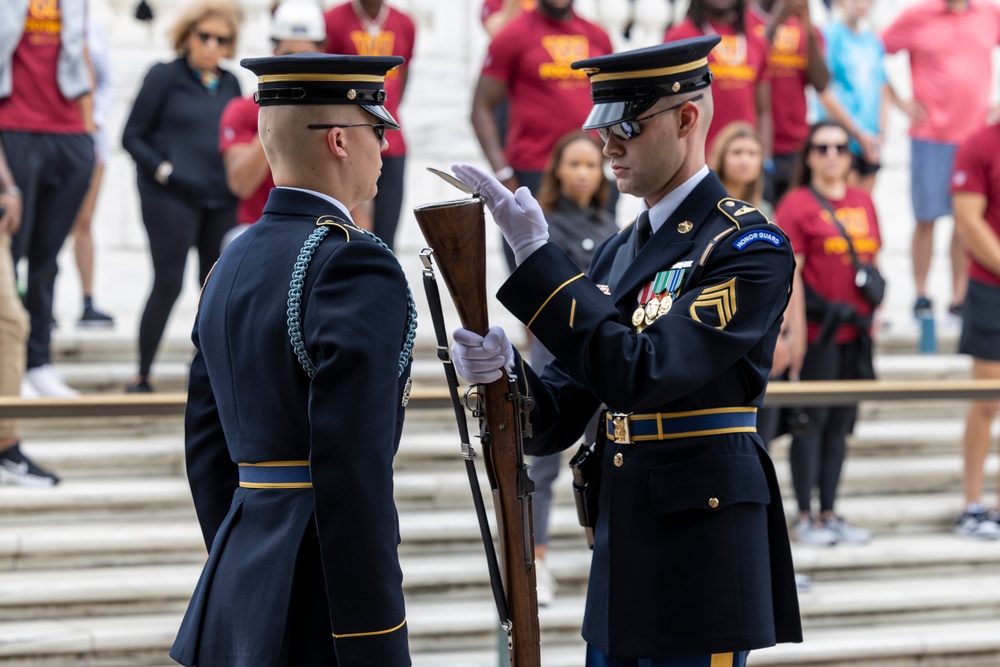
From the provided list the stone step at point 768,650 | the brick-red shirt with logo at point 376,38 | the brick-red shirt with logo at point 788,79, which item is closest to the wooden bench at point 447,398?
the stone step at point 768,650

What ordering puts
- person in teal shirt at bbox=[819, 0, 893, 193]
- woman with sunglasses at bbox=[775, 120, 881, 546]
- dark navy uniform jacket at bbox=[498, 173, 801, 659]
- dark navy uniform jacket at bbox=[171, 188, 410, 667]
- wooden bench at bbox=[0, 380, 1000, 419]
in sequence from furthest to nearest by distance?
person in teal shirt at bbox=[819, 0, 893, 193] → woman with sunglasses at bbox=[775, 120, 881, 546] → wooden bench at bbox=[0, 380, 1000, 419] → dark navy uniform jacket at bbox=[498, 173, 801, 659] → dark navy uniform jacket at bbox=[171, 188, 410, 667]

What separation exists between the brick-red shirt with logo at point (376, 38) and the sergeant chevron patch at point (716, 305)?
3682 mm

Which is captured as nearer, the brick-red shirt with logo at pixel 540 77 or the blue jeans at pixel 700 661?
the blue jeans at pixel 700 661

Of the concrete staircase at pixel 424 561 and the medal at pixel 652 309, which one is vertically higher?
the medal at pixel 652 309

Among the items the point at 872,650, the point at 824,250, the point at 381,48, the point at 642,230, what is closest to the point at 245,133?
the point at 381,48

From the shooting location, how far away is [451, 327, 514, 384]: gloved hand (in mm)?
2441

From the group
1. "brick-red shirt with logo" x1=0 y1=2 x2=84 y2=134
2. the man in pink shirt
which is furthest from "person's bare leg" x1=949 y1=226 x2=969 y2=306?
"brick-red shirt with logo" x1=0 y1=2 x2=84 y2=134

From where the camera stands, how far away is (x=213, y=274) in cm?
250

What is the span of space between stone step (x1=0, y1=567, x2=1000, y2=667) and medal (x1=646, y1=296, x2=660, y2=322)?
7.67 ft

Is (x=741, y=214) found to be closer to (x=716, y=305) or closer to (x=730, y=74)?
(x=716, y=305)

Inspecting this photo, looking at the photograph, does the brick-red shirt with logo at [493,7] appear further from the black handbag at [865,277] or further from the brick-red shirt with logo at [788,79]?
the black handbag at [865,277]

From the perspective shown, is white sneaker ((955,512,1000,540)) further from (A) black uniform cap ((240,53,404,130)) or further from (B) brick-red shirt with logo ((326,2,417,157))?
(A) black uniform cap ((240,53,404,130))

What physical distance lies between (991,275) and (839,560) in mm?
1329

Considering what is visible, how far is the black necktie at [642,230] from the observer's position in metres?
2.76
